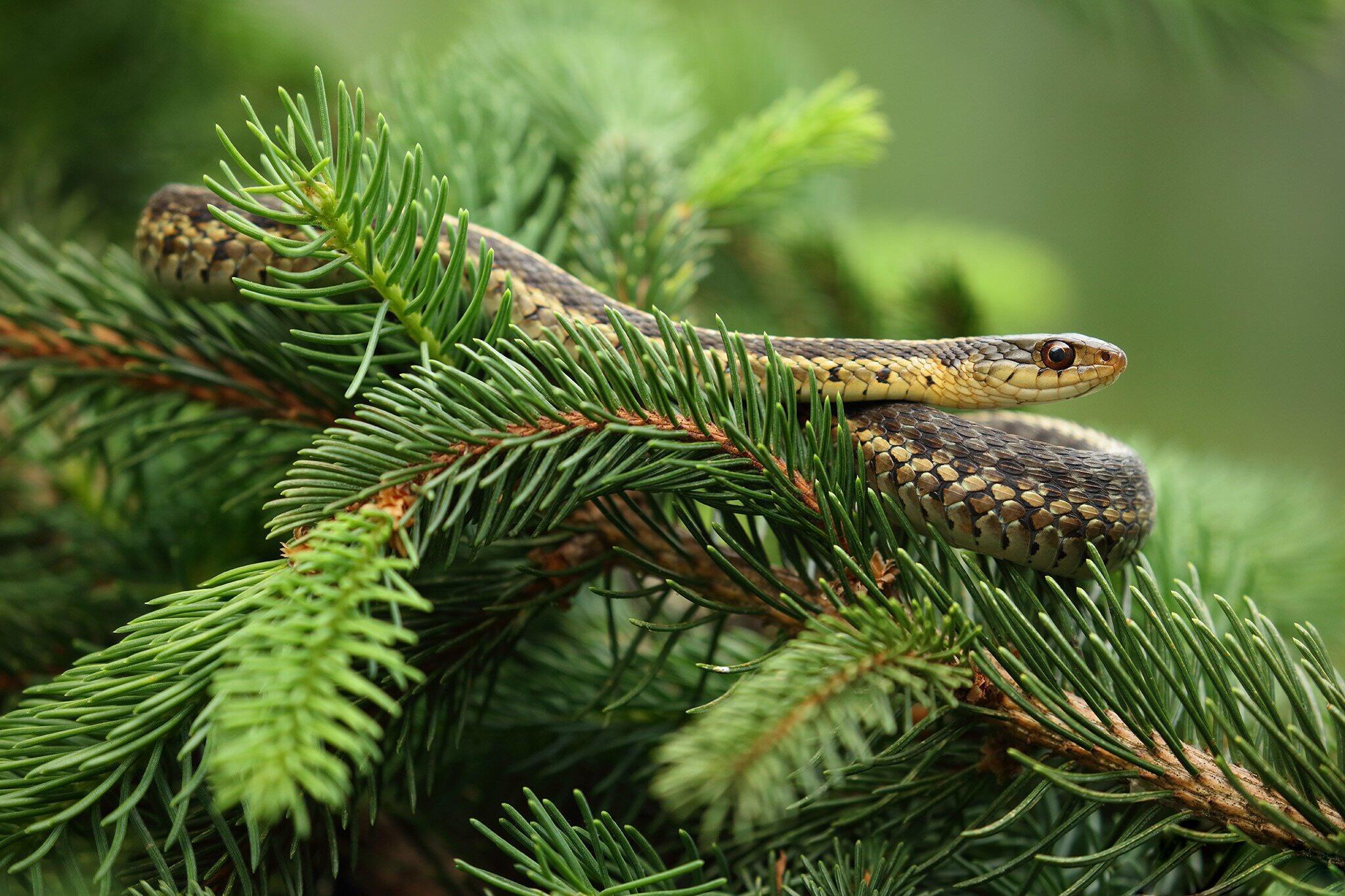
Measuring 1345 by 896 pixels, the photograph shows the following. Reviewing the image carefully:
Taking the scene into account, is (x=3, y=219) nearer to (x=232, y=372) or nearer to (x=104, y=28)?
(x=104, y=28)

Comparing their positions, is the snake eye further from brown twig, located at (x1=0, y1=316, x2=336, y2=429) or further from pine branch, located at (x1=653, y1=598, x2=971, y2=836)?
brown twig, located at (x1=0, y1=316, x2=336, y2=429)

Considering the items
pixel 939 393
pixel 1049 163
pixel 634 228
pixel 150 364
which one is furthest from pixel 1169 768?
pixel 1049 163

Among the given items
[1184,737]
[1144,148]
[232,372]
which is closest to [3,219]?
[232,372]

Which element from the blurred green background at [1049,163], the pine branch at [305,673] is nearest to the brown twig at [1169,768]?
the pine branch at [305,673]

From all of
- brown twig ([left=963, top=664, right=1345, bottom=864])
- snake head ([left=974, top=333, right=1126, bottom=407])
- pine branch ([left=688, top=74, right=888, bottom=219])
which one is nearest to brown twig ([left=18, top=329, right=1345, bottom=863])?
brown twig ([left=963, top=664, right=1345, bottom=864])

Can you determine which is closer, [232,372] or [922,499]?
[922,499]

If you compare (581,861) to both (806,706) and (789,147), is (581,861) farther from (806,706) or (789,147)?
(789,147)
